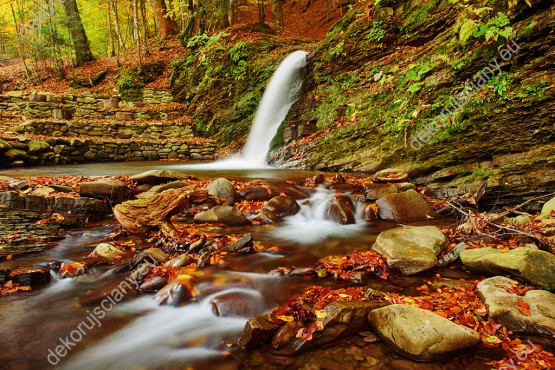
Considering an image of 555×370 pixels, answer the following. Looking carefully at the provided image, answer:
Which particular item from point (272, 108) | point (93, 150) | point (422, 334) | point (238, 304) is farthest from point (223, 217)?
point (93, 150)

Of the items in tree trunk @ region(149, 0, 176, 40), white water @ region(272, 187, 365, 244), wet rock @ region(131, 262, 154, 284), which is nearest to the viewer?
wet rock @ region(131, 262, 154, 284)

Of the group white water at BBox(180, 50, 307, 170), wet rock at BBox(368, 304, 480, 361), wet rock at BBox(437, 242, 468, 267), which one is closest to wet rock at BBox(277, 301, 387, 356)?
wet rock at BBox(368, 304, 480, 361)

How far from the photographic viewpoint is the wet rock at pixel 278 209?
18.7ft

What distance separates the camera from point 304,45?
15961 mm

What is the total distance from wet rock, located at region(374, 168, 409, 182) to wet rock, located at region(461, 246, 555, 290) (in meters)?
3.50

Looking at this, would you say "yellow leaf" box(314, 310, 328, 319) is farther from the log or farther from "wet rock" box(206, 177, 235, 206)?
"wet rock" box(206, 177, 235, 206)

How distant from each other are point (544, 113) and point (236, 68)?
13.3 m

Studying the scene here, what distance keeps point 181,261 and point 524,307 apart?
3552 mm

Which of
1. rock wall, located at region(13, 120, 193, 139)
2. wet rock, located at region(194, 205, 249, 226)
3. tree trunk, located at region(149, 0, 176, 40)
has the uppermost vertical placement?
tree trunk, located at region(149, 0, 176, 40)

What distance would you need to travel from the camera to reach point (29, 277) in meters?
3.30

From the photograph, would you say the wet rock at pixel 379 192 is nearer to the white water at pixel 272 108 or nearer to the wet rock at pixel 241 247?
the wet rock at pixel 241 247

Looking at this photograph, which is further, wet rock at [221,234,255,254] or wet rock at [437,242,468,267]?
wet rock at [221,234,255,254]

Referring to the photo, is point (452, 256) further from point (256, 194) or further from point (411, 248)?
point (256, 194)

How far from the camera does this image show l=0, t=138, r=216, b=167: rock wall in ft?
33.5
